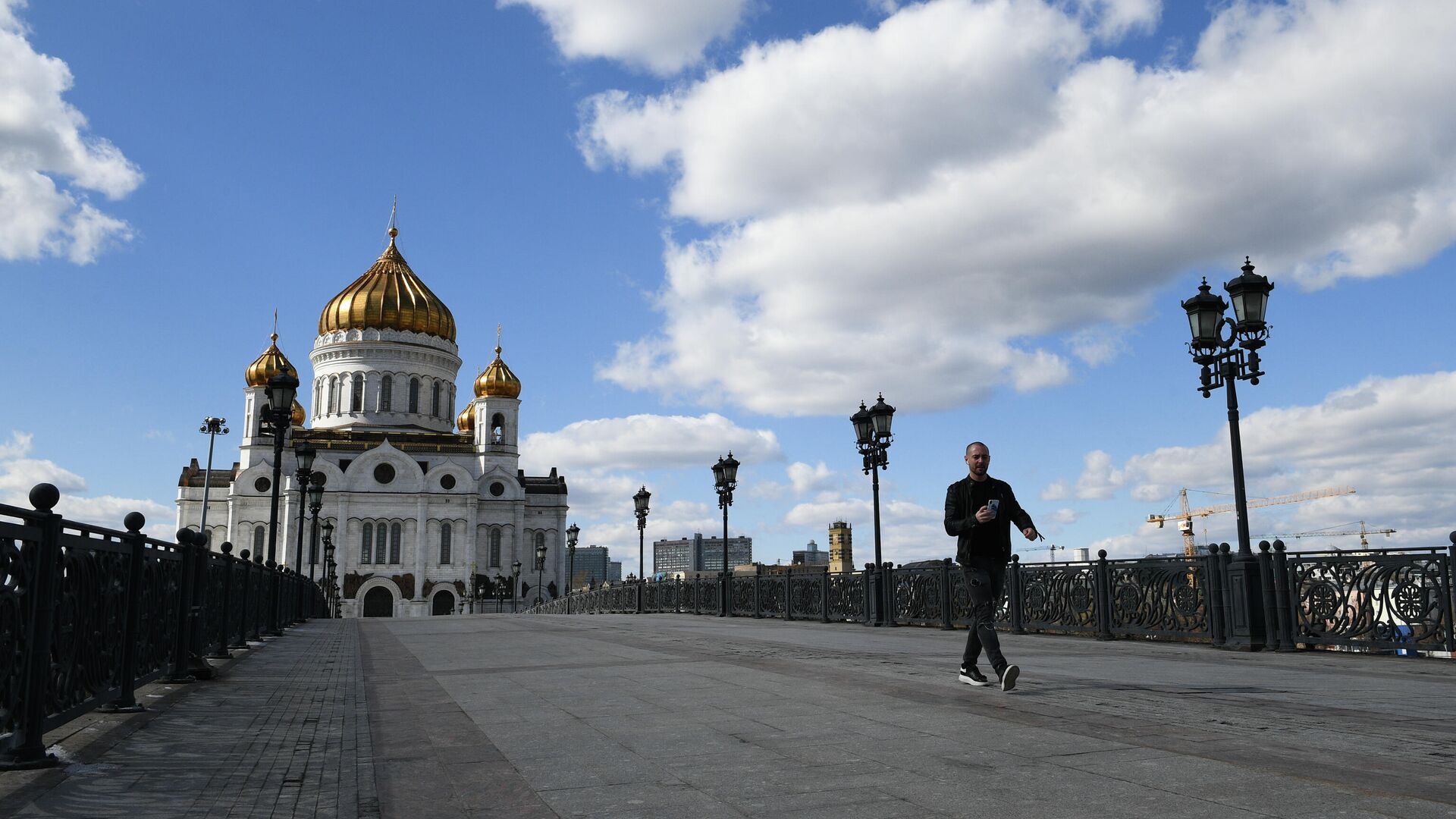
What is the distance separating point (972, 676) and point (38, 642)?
6077mm

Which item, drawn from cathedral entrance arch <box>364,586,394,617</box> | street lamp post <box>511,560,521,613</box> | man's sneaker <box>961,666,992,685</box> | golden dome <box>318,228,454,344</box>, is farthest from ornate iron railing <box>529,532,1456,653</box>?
golden dome <box>318,228,454,344</box>

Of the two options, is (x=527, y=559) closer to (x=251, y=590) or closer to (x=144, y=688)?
(x=251, y=590)

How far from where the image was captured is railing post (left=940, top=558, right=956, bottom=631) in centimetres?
1816

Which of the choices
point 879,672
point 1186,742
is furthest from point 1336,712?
point 879,672

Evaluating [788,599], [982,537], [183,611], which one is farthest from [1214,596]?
[788,599]

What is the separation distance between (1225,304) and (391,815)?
13.3 metres

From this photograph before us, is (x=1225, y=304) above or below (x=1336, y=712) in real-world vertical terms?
above

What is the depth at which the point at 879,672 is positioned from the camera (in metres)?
9.38

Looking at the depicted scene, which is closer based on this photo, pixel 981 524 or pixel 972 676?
pixel 981 524

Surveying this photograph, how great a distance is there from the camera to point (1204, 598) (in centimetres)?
1320

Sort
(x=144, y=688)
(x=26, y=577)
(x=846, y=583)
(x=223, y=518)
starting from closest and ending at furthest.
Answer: (x=26, y=577) → (x=144, y=688) → (x=846, y=583) → (x=223, y=518)

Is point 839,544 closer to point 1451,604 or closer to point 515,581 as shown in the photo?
point 515,581

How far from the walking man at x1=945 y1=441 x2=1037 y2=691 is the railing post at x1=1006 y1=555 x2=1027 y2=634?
29.0 ft

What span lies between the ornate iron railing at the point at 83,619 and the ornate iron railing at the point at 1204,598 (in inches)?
259
